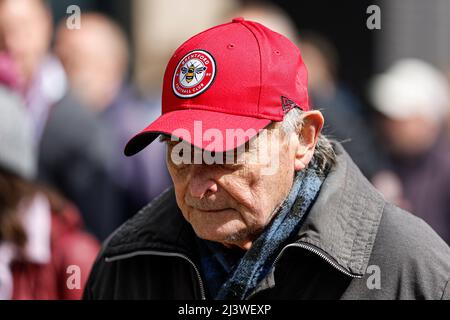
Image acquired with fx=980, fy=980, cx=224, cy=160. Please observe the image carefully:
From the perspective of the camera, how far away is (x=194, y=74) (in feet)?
9.43

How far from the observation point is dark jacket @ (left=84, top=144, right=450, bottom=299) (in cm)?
285

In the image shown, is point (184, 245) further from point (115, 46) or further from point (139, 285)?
point (115, 46)

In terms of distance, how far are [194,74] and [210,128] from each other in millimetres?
173

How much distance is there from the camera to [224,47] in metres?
2.89

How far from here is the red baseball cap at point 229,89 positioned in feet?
9.30

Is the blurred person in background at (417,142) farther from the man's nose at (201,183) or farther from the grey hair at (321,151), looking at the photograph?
the man's nose at (201,183)

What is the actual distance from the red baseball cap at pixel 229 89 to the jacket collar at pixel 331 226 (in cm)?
27

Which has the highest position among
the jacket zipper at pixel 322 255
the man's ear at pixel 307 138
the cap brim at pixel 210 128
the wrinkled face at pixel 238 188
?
the cap brim at pixel 210 128

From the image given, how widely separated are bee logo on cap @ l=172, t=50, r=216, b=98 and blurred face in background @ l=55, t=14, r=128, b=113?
13.5 feet

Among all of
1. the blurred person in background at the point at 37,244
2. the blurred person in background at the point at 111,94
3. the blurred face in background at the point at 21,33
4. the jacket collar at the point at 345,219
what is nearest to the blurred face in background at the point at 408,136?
the blurred person in background at the point at 111,94

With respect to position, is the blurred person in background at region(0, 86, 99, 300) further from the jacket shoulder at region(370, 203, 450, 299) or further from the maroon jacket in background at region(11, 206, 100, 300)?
the jacket shoulder at region(370, 203, 450, 299)

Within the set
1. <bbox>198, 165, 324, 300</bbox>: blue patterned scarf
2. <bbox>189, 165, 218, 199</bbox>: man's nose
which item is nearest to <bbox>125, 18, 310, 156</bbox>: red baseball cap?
<bbox>189, 165, 218, 199</bbox>: man's nose

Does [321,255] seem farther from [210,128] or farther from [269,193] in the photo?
[210,128]
